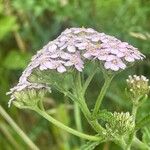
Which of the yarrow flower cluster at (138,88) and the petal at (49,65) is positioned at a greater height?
the petal at (49,65)

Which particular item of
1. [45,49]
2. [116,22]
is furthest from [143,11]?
[45,49]

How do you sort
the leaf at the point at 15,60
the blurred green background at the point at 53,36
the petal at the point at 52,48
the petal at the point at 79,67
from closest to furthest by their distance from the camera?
the petal at the point at 79,67 → the petal at the point at 52,48 → the blurred green background at the point at 53,36 → the leaf at the point at 15,60

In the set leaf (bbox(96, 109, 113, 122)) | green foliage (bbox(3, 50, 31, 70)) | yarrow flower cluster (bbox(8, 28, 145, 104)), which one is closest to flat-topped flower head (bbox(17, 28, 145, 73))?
yarrow flower cluster (bbox(8, 28, 145, 104))

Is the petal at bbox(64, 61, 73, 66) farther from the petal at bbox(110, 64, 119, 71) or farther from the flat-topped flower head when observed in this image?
the petal at bbox(110, 64, 119, 71)

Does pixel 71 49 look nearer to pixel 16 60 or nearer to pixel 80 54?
pixel 80 54

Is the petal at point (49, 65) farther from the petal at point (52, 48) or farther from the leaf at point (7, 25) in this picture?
the leaf at point (7, 25)

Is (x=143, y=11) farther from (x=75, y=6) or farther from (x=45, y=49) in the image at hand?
(x=45, y=49)

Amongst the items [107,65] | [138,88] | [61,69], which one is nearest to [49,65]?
[61,69]

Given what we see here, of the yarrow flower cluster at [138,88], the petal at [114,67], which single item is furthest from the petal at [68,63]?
the yarrow flower cluster at [138,88]
